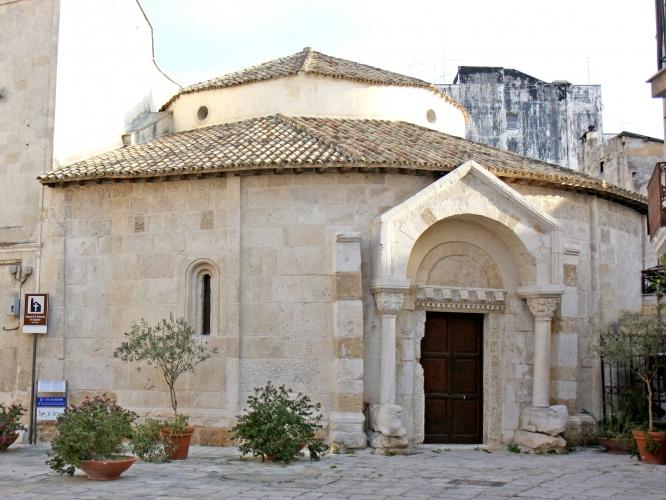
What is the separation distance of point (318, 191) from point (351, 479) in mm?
5991

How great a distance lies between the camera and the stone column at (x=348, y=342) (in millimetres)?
15984

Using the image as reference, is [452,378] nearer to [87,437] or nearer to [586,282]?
[586,282]

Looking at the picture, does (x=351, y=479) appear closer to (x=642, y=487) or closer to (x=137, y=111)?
(x=642, y=487)

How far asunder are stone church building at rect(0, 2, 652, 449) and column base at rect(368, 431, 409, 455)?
0.03m

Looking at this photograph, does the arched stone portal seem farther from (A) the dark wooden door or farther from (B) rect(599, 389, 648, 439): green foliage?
(B) rect(599, 389, 648, 439): green foliage

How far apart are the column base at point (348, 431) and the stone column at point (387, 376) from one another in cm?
25

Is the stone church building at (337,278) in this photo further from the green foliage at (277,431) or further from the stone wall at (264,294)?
the green foliage at (277,431)

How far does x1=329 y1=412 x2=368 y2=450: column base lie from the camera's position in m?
15.8

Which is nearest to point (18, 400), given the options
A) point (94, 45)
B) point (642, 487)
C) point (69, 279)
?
point (69, 279)

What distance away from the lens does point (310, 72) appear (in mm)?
20266

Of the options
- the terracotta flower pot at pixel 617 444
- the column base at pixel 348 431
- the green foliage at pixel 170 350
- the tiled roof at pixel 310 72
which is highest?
the tiled roof at pixel 310 72

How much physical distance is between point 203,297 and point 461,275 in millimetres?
4867

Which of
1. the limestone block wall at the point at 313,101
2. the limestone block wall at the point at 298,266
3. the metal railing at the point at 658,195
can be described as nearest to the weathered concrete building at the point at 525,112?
the limestone block wall at the point at 313,101

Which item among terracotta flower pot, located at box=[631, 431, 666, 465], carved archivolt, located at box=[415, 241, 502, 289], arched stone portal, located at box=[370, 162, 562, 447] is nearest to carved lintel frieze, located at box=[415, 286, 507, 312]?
arched stone portal, located at box=[370, 162, 562, 447]
